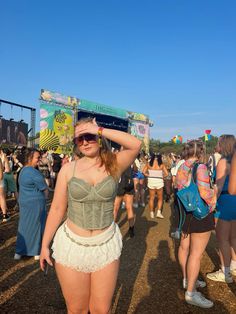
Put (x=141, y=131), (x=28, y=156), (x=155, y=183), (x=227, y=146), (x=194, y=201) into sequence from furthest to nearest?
(x=141, y=131)
(x=155, y=183)
(x=28, y=156)
(x=227, y=146)
(x=194, y=201)

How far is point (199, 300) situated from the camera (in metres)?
3.69

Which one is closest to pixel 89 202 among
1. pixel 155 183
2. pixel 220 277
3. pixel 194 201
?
pixel 194 201

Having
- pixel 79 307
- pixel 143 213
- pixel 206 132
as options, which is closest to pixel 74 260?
pixel 79 307

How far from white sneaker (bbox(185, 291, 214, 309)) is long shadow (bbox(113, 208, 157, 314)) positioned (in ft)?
2.32

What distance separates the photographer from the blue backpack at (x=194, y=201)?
3.57 metres

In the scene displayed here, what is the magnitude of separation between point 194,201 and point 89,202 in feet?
5.55

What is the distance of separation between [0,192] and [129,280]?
4456 millimetres

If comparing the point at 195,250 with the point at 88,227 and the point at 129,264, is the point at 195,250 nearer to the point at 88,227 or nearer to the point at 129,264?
the point at 129,264

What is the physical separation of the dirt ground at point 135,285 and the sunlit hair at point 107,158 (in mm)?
1983

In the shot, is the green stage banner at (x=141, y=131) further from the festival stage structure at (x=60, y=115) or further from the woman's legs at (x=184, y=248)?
the woman's legs at (x=184, y=248)

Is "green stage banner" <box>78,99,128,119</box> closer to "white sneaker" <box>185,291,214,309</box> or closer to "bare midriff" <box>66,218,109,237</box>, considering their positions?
"white sneaker" <box>185,291,214,309</box>

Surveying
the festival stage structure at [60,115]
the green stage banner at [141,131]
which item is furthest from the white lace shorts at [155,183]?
the green stage banner at [141,131]

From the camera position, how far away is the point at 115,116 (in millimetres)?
30484

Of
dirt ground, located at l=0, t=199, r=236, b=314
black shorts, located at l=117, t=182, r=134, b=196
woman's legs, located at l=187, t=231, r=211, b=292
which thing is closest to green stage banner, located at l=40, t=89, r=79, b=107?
black shorts, located at l=117, t=182, r=134, b=196
